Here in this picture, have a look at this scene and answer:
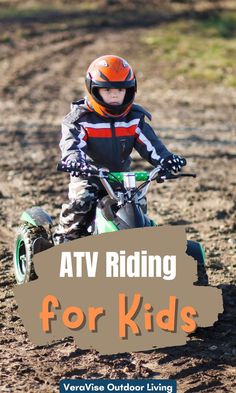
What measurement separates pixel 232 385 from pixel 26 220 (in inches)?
103

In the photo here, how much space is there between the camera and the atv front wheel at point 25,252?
Result: 6.80m

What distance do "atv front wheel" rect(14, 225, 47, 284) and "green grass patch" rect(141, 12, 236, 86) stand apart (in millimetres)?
12272

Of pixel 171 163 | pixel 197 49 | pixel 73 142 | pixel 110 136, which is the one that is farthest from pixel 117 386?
Answer: pixel 197 49

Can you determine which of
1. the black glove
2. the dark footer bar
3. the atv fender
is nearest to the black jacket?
the black glove

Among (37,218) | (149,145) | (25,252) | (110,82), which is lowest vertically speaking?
(25,252)

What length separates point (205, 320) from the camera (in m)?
5.64

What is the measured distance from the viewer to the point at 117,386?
4820 mm

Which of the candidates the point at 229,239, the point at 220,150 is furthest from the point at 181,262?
the point at 220,150

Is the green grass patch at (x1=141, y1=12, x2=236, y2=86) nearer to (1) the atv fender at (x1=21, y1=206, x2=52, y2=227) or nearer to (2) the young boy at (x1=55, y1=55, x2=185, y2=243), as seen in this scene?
(1) the atv fender at (x1=21, y1=206, x2=52, y2=227)

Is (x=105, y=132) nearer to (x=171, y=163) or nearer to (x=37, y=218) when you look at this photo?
(x=171, y=163)

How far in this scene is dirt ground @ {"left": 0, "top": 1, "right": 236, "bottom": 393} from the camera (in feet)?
18.3

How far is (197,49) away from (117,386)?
19530 mm

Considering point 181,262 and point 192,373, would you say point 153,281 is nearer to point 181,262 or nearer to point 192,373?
point 181,262

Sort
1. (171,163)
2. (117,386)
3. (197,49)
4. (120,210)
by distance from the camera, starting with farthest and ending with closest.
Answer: (197,49)
(171,163)
(120,210)
(117,386)
